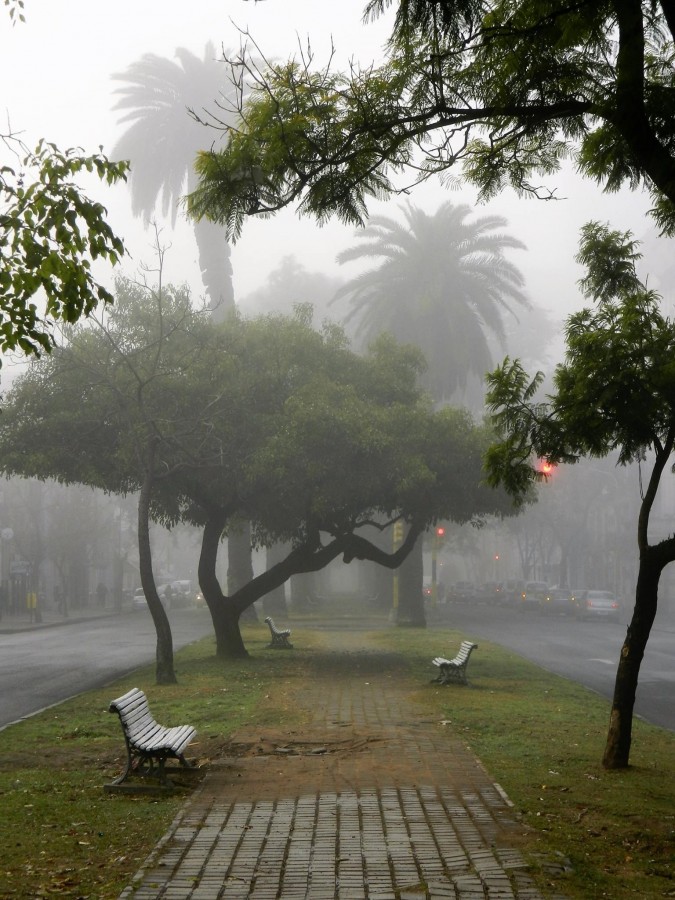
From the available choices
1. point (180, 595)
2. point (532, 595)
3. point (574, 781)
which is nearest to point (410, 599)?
point (532, 595)

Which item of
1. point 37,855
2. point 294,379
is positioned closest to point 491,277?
point 294,379

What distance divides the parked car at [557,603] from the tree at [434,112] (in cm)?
4913

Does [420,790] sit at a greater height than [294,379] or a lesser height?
lesser

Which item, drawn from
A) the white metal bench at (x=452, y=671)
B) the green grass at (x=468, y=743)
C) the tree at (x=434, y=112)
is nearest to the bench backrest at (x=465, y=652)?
the white metal bench at (x=452, y=671)

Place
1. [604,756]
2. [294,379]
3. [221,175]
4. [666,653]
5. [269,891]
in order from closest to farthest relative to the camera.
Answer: [269,891], [221,175], [604,756], [294,379], [666,653]

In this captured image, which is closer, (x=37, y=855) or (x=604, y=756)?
(x=37, y=855)

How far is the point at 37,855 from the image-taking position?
7.23 meters

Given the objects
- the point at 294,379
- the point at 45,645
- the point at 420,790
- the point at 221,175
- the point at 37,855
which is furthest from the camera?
the point at 45,645

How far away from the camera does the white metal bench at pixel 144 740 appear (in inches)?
371

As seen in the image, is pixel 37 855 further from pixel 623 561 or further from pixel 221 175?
pixel 623 561

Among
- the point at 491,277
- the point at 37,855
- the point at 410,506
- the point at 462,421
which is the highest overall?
the point at 491,277

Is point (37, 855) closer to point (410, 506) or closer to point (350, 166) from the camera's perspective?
point (350, 166)

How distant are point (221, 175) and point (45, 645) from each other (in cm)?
2651

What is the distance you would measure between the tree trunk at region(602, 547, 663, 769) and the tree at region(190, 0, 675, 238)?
12.1 ft
